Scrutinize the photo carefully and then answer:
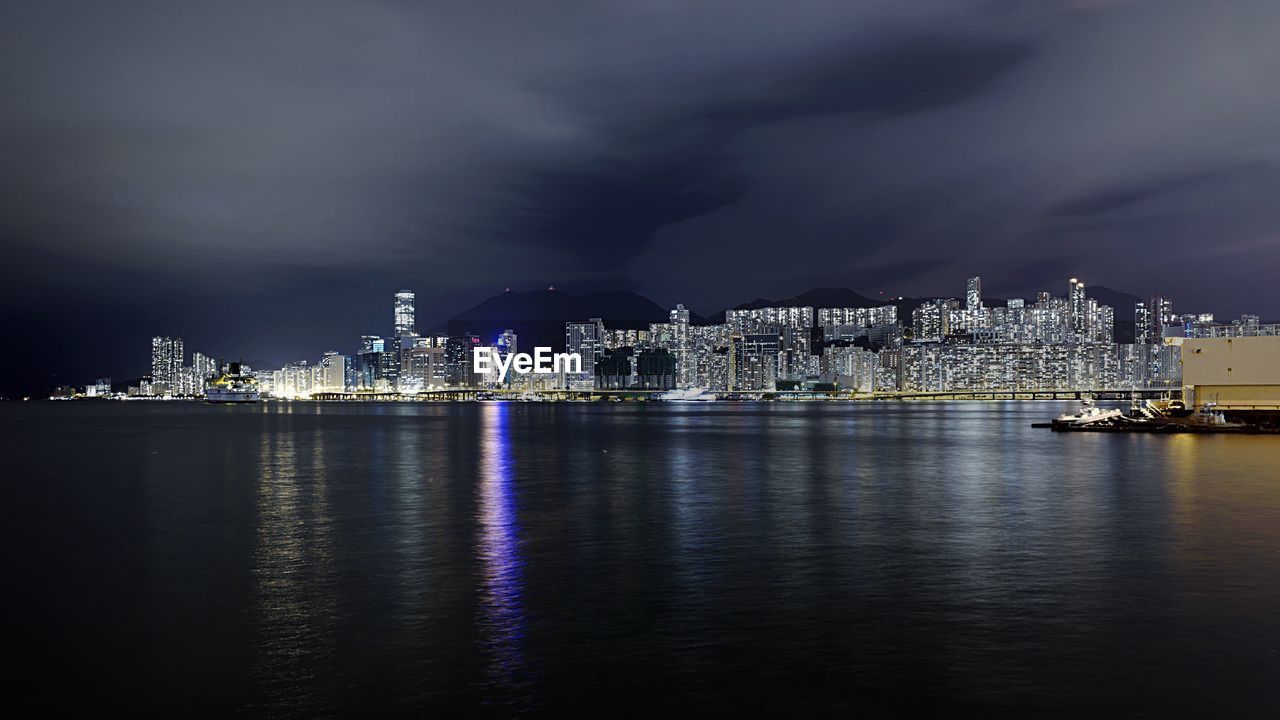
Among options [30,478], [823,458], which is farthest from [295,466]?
[823,458]

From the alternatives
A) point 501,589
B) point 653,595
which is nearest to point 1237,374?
point 653,595

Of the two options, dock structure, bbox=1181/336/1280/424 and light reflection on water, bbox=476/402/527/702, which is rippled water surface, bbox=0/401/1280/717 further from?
dock structure, bbox=1181/336/1280/424

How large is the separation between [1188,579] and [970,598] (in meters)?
6.60

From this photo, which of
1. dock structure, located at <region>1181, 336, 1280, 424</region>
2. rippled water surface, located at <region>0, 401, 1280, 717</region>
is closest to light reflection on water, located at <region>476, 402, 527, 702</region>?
rippled water surface, located at <region>0, 401, 1280, 717</region>

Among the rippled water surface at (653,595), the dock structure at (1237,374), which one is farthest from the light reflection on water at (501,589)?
the dock structure at (1237,374)

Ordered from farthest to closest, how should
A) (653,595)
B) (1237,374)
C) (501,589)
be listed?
1. (1237,374)
2. (501,589)
3. (653,595)

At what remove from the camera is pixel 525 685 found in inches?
631

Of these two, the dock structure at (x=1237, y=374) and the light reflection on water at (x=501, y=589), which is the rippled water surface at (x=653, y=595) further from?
the dock structure at (x=1237, y=374)

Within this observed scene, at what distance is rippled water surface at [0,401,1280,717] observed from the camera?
15.8m

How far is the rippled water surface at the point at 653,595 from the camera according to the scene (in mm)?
15781

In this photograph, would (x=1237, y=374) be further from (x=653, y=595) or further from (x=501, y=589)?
(x=501, y=589)

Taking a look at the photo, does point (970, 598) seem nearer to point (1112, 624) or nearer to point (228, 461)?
point (1112, 624)

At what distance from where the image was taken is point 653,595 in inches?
901

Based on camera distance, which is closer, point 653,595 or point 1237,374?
point 653,595
